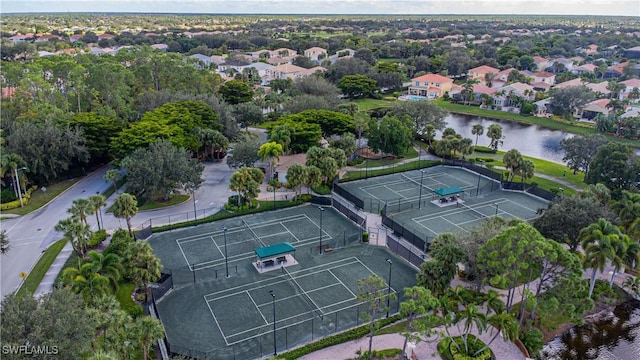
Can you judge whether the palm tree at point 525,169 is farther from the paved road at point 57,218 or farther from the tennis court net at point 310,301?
the paved road at point 57,218

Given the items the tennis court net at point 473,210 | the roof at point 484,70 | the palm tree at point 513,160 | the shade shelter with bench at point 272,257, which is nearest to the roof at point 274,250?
the shade shelter with bench at point 272,257

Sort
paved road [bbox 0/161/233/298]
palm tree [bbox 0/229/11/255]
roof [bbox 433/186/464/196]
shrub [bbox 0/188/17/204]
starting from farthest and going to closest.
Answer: roof [bbox 433/186/464/196]
shrub [bbox 0/188/17/204]
palm tree [bbox 0/229/11/255]
paved road [bbox 0/161/233/298]

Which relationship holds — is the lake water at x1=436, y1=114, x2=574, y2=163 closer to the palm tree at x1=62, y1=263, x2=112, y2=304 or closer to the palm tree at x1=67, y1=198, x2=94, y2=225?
A: the palm tree at x1=67, y1=198, x2=94, y2=225

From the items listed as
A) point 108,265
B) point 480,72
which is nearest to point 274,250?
point 108,265

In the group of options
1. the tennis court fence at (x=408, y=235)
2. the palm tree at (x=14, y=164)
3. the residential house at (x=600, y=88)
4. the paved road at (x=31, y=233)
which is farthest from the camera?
the residential house at (x=600, y=88)

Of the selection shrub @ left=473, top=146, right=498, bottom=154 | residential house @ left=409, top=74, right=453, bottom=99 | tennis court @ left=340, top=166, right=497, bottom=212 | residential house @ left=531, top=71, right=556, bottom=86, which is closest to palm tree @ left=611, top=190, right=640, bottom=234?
tennis court @ left=340, top=166, right=497, bottom=212

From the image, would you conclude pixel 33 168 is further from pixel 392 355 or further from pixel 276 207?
pixel 392 355

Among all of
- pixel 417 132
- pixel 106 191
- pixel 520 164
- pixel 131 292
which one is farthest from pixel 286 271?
pixel 417 132
